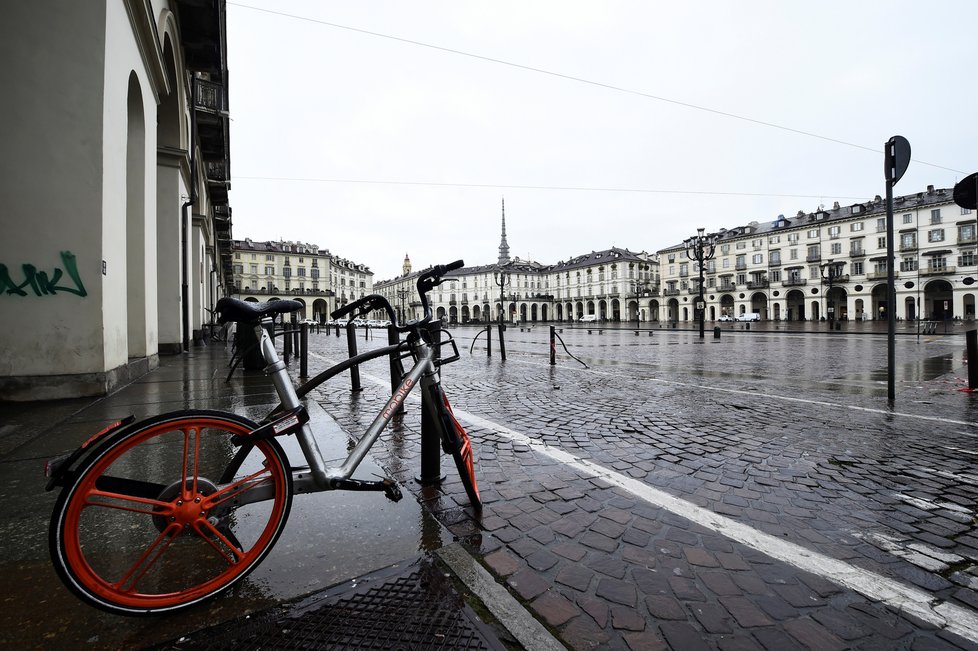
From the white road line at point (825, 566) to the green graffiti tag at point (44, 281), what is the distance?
621 centimetres

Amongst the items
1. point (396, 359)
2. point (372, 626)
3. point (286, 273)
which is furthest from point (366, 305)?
point (286, 273)

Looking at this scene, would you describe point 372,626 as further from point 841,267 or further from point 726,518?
point 841,267

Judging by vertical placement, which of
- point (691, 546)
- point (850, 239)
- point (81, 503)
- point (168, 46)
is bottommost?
point (691, 546)

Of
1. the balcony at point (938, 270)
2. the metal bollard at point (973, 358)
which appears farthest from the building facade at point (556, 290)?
the metal bollard at point (973, 358)

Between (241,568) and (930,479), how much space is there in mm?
4303

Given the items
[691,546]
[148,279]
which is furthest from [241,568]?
[148,279]

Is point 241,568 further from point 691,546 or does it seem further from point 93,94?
point 93,94

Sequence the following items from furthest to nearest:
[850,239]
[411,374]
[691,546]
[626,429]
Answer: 1. [850,239]
2. [626,429]
3. [411,374]
4. [691,546]

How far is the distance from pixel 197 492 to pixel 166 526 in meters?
0.23

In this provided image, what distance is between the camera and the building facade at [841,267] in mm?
53188

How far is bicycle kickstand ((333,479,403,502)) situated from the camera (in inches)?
81.8

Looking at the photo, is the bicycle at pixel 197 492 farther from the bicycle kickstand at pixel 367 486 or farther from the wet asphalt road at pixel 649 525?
the wet asphalt road at pixel 649 525

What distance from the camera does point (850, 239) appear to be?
6262 cm

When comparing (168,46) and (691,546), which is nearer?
(691,546)
